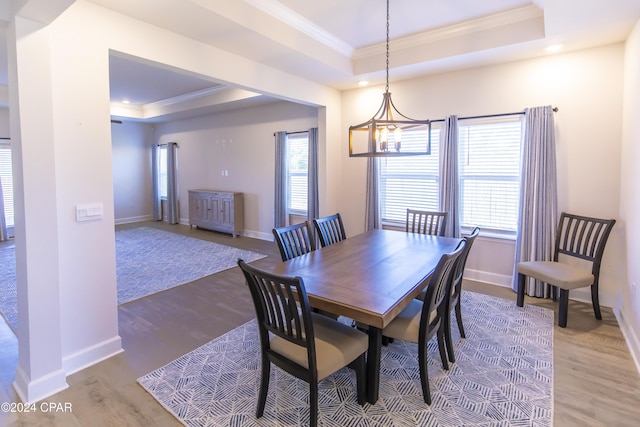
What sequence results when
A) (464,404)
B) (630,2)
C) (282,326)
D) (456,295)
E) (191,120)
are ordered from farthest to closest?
(191,120), (456,295), (630,2), (464,404), (282,326)

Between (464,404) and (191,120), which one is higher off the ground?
(191,120)

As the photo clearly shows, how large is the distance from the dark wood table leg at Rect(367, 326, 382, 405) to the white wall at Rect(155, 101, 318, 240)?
4.53 meters

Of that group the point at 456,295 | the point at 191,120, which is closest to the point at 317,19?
the point at 456,295

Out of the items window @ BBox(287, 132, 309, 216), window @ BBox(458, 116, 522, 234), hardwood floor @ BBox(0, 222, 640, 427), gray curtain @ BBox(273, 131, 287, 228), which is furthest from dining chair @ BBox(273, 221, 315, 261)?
gray curtain @ BBox(273, 131, 287, 228)

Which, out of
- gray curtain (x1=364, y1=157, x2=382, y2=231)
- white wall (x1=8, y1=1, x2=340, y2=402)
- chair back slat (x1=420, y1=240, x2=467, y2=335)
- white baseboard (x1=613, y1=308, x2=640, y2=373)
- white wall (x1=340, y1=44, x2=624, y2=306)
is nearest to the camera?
chair back slat (x1=420, y1=240, x2=467, y2=335)

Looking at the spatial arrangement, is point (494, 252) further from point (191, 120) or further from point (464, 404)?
point (191, 120)

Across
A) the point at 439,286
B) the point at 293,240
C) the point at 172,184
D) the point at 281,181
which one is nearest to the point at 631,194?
the point at 439,286

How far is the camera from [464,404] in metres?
2.09

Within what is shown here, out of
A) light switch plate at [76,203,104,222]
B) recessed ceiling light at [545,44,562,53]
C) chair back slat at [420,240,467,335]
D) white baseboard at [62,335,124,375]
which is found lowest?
white baseboard at [62,335,124,375]

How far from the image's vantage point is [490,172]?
13.5 ft

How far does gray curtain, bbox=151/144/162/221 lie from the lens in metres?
8.93

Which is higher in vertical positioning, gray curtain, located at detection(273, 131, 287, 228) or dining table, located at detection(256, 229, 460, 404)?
gray curtain, located at detection(273, 131, 287, 228)

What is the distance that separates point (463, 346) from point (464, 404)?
720 mm

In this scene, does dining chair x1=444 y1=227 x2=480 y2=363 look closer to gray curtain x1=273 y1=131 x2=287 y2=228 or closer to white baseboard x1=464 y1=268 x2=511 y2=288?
white baseboard x1=464 y1=268 x2=511 y2=288
